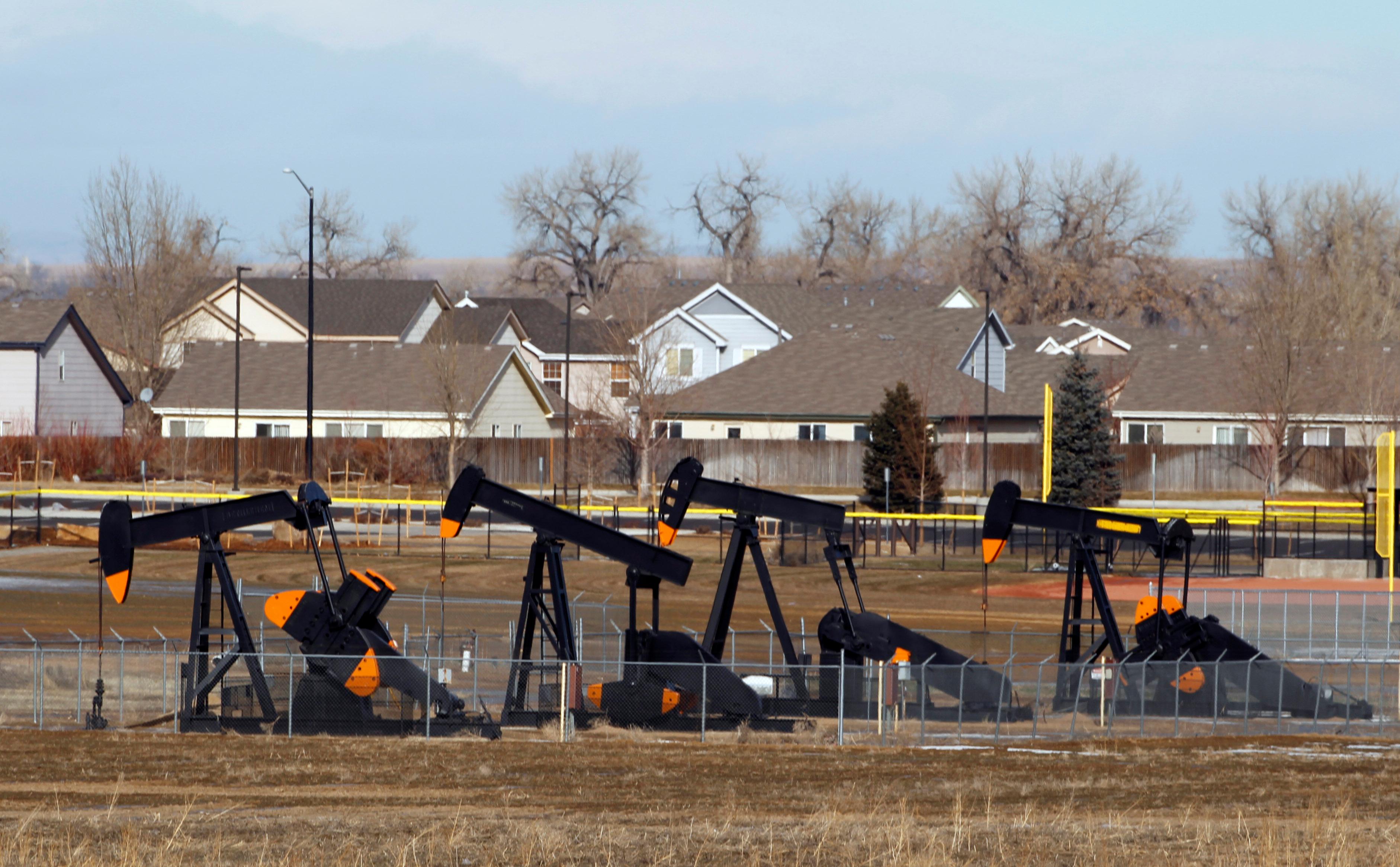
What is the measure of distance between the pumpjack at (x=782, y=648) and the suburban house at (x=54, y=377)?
2185 inches

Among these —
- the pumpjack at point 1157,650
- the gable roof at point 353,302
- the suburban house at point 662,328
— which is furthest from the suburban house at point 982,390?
the pumpjack at point 1157,650

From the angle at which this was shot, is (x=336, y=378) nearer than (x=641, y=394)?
No

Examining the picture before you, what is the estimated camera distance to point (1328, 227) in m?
122

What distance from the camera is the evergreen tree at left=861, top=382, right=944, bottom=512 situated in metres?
55.5

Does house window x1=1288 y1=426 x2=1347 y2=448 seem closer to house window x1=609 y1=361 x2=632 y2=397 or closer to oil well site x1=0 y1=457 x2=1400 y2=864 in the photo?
house window x1=609 y1=361 x2=632 y2=397

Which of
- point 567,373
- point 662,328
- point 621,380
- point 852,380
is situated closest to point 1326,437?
point 852,380

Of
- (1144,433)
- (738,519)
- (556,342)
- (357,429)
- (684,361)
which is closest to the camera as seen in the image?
(738,519)

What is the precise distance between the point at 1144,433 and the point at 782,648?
57.0 meters

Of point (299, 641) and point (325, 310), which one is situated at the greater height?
point (325, 310)

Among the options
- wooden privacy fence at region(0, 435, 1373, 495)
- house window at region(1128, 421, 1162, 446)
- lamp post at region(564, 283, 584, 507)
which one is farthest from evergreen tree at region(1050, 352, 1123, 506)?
lamp post at region(564, 283, 584, 507)

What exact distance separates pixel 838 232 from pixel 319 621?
133m

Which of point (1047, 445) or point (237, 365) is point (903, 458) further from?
point (237, 365)

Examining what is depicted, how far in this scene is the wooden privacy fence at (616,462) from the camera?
6900cm

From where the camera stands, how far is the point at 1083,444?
59.6 meters
